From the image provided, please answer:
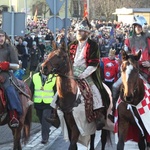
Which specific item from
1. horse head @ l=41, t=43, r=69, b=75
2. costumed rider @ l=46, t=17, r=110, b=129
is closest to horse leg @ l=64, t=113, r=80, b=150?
costumed rider @ l=46, t=17, r=110, b=129

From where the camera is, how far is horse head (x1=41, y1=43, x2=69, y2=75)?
10680mm

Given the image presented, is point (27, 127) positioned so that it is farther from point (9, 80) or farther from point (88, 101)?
point (88, 101)

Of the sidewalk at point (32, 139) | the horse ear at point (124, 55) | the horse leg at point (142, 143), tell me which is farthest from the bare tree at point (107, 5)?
the horse ear at point (124, 55)

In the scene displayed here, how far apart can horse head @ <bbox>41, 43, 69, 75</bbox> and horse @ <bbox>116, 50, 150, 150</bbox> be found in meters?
0.96

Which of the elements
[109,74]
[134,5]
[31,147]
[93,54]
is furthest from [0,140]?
[134,5]

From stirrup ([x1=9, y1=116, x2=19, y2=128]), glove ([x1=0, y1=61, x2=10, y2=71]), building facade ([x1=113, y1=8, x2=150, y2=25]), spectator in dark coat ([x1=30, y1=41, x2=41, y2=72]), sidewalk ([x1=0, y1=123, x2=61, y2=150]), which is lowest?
sidewalk ([x1=0, y1=123, x2=61, y2=150])

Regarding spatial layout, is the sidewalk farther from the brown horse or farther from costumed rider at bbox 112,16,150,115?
costumed rider at bbox 112,16,150,115

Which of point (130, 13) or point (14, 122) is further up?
point (130, 13)

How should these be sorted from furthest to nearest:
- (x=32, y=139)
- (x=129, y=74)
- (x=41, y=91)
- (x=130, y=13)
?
(x=130, y=13)
(x=32, y=139)
(x=41, y=91)
(x=129, y=74)

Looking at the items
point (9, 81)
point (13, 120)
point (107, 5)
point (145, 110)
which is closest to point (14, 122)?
point (13, 120)

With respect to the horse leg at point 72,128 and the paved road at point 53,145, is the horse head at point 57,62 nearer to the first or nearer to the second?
the horse leg at point 72,128

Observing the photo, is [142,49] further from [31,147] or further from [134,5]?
[134,5]

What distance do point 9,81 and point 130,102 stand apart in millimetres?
2373

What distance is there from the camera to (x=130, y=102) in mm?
11000
